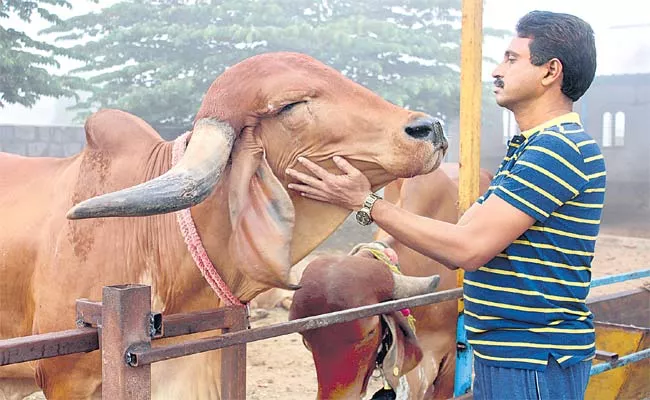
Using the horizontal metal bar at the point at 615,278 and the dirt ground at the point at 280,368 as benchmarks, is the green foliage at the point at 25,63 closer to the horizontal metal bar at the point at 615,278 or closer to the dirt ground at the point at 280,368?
the dirt ground at the point at 280,368

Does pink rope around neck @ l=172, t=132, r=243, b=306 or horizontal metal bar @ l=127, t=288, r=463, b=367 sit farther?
pink rope around neck @ l=172, t=132, r=243, b=306

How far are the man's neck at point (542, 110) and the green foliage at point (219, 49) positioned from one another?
1405 centimetres

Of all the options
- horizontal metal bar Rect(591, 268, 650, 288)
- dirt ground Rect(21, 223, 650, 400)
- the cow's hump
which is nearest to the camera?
the cow's hump

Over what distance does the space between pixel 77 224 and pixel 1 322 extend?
2.15 ft

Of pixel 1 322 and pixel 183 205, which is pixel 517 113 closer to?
pixel 183 205

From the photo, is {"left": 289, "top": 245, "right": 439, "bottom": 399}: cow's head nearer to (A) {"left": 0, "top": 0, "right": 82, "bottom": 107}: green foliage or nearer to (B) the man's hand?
(B) the man's hand

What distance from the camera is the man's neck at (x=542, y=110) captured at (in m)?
2.11

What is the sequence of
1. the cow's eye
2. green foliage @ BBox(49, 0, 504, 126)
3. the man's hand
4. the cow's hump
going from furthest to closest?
green foliage @ BBox(49, 0, 504, 126), the cow's hump, the cow's eye, the man's hand

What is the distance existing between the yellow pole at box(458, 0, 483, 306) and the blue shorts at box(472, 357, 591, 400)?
1.14m

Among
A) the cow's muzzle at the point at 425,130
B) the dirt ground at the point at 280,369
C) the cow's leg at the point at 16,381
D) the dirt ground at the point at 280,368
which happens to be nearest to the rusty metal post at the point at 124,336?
the cow's muzzle at the point at 425,130

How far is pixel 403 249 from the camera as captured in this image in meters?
4.25

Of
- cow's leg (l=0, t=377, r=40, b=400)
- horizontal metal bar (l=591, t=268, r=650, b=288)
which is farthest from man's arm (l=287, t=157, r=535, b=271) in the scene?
cow's leg (l=0, t=377, r=40, b=400)

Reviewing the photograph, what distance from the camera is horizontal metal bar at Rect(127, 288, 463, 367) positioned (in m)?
1.80

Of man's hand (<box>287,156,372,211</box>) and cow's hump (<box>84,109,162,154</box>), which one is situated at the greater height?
cow's hump (<box>84,109,162,154</box>)
